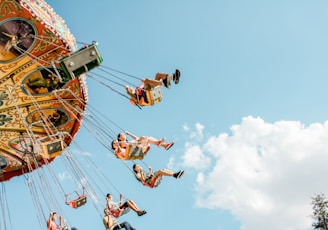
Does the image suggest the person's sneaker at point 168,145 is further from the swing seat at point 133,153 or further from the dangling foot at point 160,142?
the swing seat at point 133,153

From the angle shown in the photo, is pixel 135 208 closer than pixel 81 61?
No

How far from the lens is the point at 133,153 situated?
8609 millimetres

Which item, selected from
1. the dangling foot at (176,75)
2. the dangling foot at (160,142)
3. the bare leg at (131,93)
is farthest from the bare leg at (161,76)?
the dangling foot at (160,142)

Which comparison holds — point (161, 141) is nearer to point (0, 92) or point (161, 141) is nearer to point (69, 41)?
point (69, 41)

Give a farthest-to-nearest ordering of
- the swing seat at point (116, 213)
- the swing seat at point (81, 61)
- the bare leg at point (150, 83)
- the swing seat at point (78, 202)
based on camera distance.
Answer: the swing seat at point (78, 202) < the swing seat at point (116, 213) < the bare leg at point (150, 83) < the swing seat at point (81, 61)

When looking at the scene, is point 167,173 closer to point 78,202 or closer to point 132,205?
point 132,205

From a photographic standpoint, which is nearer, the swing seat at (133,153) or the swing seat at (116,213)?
the swing seat at (133,153)

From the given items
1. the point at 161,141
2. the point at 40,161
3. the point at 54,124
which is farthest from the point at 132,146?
the point at 40,161

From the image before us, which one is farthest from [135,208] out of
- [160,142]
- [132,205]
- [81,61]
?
[81,61]

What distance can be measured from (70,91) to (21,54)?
133 centimetres

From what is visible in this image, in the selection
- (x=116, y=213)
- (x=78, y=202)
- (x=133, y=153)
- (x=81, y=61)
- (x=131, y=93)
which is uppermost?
(x=78, y=202)

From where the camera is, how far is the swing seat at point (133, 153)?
28.0ft

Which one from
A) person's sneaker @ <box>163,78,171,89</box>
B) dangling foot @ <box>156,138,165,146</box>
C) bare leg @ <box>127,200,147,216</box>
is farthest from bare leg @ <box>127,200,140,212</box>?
person's sneaker @ <box>163,78,171,89</box>

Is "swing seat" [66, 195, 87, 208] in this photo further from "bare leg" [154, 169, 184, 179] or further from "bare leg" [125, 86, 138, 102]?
"bare leg" [125, 86, 138, 102]
